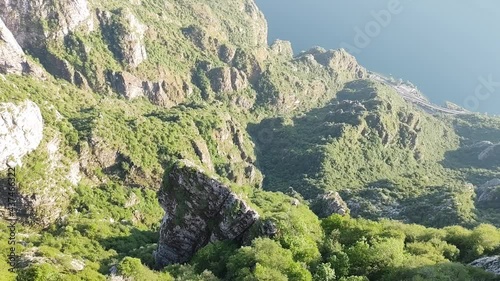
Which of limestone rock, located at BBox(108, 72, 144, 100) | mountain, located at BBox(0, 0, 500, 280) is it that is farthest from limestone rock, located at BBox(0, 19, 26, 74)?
limestone rock, located at BBox(108, 72, 144, 100)

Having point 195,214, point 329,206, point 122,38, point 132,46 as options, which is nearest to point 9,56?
point 122,38

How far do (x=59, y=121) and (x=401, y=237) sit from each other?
292ft

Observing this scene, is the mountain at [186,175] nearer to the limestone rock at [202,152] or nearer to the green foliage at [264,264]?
the green foliage at [264,264]

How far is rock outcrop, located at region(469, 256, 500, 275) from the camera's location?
4016cm

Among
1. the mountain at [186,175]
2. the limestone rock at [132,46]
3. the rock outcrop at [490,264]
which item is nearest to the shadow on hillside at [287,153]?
the mountain at [186,175]

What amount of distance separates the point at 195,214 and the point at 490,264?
33342 millimetres

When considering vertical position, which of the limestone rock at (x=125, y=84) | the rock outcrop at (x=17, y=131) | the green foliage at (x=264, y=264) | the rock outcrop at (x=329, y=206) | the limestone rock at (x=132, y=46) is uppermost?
the limestone rock at (x=132, y=46)

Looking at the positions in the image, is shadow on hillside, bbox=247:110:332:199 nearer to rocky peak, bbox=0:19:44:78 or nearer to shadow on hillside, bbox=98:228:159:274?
shadow on hillside, bbox=98:228:159:274

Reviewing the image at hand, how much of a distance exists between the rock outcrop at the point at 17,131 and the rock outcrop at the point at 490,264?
283ft

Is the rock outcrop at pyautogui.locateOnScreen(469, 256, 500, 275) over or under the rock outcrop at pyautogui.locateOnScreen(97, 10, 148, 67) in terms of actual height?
under

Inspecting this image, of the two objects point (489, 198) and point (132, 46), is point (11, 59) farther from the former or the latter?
point (489, 198)

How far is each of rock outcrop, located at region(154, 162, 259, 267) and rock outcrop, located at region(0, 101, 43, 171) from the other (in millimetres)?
49737

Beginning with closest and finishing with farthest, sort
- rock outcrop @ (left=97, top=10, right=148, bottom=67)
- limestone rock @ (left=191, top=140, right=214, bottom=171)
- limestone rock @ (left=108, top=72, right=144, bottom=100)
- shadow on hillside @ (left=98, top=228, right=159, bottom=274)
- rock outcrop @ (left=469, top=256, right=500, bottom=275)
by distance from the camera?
rock outcrop @ (left=469, top=256, right=500, bottom=275) < shadow on hillside @ (left=98, top=228, right=159, bottom=274) < limestone rock @ (left=191, top=140, right=214, bottom=171) < limestone rock @ (left=108, top=72, right=144, bottom=100) < rock outcrop @ (left=97, top=10, right=148, bottom=67)

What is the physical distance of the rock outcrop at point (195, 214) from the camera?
5188 cm
